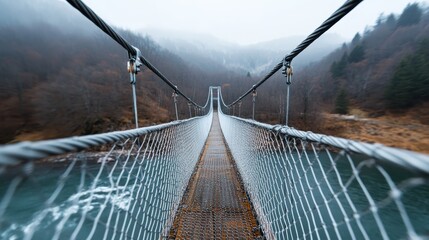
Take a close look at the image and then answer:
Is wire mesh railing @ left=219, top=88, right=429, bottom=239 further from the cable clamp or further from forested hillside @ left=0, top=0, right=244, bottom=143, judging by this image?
forested hillside @ left=0, top=0, right=244, bottom=143

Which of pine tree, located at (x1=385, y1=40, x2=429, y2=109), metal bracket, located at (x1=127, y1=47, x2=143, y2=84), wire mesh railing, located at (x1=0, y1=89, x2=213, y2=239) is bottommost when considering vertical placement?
wire mesh railing, located at (x1=0, y1=89, x2=213, y2=239)

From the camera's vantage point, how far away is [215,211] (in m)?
1.52

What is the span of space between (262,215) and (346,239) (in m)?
5.85

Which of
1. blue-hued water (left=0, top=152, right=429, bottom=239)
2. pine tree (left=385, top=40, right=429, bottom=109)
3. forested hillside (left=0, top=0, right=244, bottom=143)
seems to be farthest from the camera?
pine tree (left=385, top=40, right=429, bottom=109)

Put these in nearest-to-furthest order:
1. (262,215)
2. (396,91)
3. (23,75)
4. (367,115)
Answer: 1. (262,215)
2. (23,75)
3. (396,91)
4. (367,115)

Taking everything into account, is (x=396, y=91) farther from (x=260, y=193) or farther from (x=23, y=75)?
(x=23, y=75)

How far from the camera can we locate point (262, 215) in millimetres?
1316

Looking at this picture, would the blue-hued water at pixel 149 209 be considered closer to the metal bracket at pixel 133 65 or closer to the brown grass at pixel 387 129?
the metal bracket at pixel 133 65

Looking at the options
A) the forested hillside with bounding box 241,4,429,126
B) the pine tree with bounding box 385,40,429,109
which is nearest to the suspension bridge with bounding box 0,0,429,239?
the forested hillside with bounding box 241,4,429,126

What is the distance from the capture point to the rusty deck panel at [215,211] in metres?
1.29

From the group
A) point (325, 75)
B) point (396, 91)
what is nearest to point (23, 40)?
point (396, 91)

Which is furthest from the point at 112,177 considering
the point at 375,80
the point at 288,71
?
the point at 375,80

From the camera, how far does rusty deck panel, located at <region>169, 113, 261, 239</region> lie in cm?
129

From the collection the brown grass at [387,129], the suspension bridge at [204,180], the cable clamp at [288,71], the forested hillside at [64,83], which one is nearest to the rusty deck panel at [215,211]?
the suspension bridge at [204,180]
